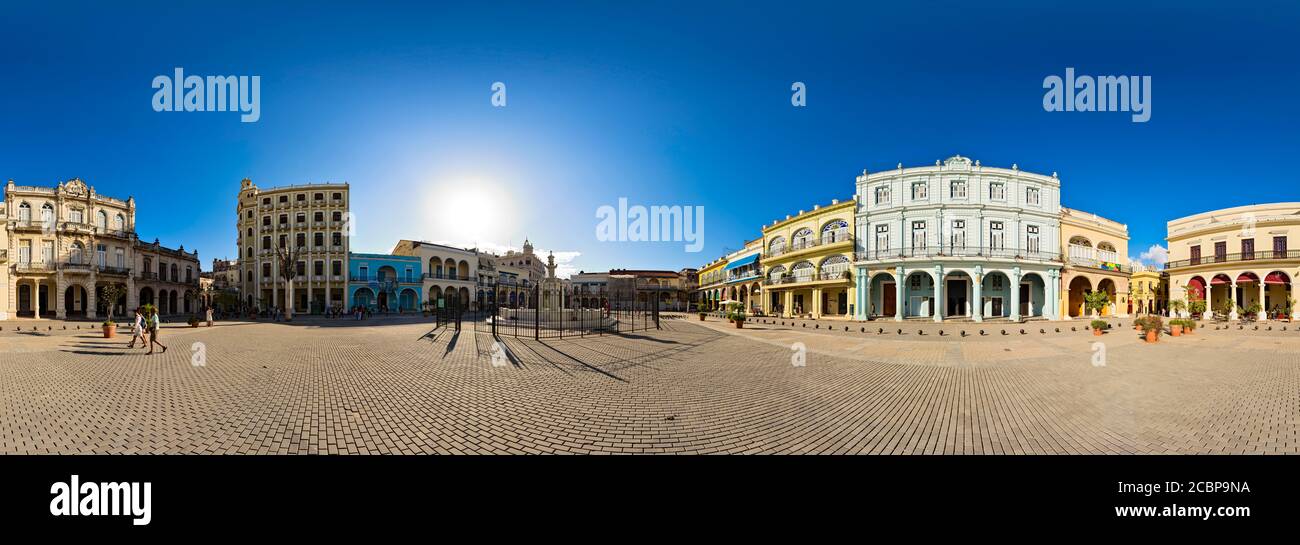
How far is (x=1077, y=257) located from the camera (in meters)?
28.5

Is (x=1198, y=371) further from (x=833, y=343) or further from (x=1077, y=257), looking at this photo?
(x=1077, y=257)

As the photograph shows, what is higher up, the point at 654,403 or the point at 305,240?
the point at 305,240

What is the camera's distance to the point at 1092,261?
95.1 ft

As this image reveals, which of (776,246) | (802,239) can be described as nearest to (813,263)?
(802,239)

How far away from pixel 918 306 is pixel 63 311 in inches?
2221

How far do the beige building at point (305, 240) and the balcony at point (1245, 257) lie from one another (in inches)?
2616

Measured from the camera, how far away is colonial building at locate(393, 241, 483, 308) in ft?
157

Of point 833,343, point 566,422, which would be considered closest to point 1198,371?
point 833,343

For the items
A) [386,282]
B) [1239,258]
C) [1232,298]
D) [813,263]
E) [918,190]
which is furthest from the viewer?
[386,282]

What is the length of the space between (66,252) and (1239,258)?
78.8 metres

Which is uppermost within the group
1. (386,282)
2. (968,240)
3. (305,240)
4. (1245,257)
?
(305,240)

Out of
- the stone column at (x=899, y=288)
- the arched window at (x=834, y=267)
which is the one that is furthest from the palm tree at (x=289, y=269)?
the stone column at (x=899, y=288)

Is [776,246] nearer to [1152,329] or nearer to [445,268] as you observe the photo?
[1152,329]

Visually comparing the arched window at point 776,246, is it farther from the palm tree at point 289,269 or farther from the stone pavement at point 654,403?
the palm tree at point 289,269
